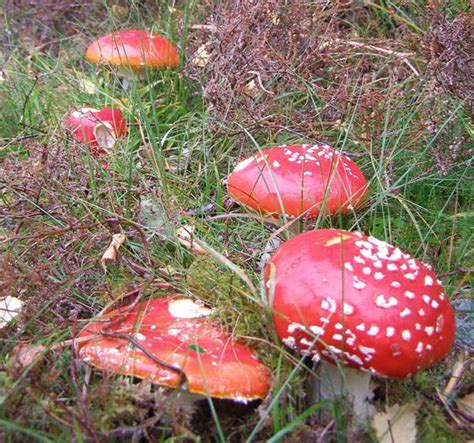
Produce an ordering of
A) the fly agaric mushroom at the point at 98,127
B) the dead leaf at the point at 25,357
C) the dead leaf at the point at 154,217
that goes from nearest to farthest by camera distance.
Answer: the dead leaf at the point at 25,357
the dead leaf at the point at 154,217
the fly agaric mushroom at the point at 98,127

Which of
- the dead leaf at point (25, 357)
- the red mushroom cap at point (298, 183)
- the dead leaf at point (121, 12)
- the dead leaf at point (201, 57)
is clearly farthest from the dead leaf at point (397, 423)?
the dead leaf at point (121, 12)

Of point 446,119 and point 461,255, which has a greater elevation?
point 446,119

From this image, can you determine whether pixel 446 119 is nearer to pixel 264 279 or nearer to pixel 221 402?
pixel 264 279

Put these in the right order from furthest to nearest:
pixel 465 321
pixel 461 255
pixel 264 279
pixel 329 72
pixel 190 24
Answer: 1. pixel 190 24
2. pixel 329 72
3. pixel 461 255
4. pixel 465 321
5. pixel 264 279

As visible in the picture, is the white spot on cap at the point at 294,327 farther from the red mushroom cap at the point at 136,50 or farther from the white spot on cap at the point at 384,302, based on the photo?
the red mushroom cap at the point at 136,50

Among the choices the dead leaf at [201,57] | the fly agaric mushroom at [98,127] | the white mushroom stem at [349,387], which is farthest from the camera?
the dead leaf at [201,57]

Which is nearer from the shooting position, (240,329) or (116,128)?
(240,329)

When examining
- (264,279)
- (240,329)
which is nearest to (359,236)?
(264,279)
